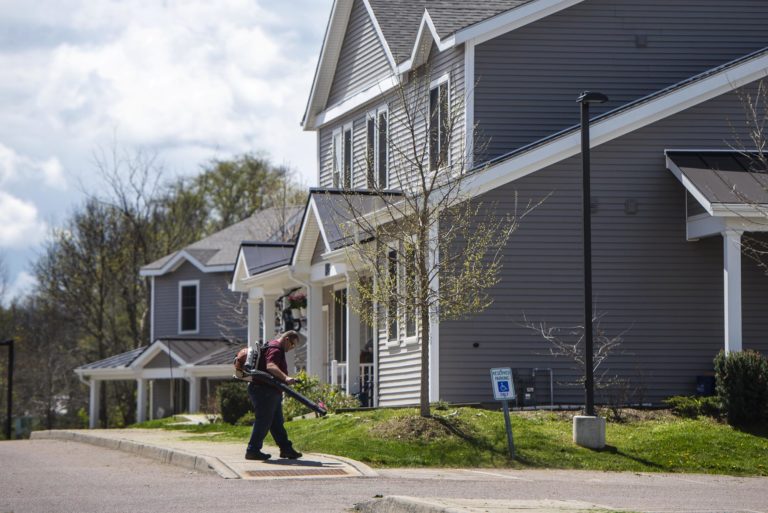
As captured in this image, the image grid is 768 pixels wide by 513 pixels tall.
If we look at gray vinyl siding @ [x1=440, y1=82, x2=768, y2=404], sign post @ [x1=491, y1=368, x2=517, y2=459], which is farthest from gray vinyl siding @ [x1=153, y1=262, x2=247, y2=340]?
sign post @ [x1=491, y1=368, x2=517, y2=459]

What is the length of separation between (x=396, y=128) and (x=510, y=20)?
13.5 feet

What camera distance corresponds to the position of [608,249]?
76.3 feet

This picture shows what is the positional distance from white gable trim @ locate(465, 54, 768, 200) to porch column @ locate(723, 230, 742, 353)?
10.2 ft

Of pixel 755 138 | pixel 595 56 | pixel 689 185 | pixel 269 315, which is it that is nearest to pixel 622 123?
pixel 689 185

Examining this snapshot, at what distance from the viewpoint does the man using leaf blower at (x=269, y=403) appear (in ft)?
53.5

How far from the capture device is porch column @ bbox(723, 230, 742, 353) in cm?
2111

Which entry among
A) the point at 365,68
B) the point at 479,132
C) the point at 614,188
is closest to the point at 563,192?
the point at 614,188

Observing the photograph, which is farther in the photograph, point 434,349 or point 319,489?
point 434,349

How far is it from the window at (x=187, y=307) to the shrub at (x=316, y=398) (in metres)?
21.1

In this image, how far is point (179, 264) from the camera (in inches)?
1865

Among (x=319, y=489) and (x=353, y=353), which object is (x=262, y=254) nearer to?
(x=353, y=353)

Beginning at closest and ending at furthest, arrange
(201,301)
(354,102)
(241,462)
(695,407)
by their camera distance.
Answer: (241,462)
(695,407)
(354,102)
(201,301)

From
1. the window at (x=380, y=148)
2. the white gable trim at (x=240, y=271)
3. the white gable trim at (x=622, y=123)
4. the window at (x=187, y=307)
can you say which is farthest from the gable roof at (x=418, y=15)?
the window at (x=187, y=307)

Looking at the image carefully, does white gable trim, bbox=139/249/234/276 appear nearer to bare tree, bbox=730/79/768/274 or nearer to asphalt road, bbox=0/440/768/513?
bare tree, bbox=730/79/768/274
